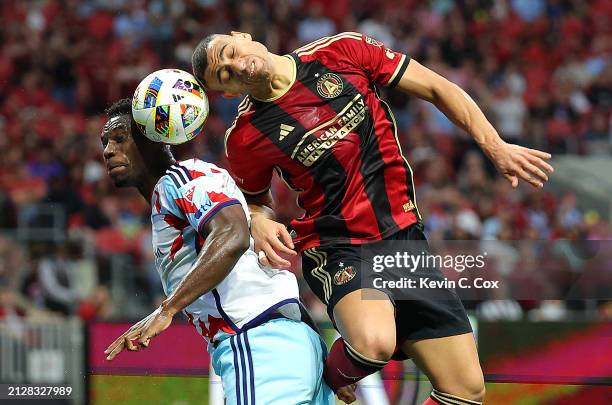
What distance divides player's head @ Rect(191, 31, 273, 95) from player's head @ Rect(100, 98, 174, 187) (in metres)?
0.49

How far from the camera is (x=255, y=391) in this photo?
4.34 meters

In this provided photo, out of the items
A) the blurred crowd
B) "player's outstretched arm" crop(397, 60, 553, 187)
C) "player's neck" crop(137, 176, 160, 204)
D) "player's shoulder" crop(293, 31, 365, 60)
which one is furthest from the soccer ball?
the blurred crowd

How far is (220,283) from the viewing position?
438 centimetres

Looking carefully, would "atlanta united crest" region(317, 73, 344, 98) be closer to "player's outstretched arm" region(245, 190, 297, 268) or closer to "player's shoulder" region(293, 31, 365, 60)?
"player's shoulder" region(293, 31, 365, 60)

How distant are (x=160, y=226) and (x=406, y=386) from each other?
229 centimetres

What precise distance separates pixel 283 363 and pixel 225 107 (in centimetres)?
1051

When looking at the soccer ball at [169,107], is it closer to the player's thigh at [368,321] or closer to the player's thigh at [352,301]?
the player's thigh at [352,301]

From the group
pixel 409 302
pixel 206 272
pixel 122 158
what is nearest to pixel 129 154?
pixel 122 158

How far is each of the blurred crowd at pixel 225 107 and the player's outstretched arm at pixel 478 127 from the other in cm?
611

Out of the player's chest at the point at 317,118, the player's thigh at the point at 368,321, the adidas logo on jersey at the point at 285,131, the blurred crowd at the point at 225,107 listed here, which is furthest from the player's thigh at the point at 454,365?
the blurred crowd at the point at 225,107

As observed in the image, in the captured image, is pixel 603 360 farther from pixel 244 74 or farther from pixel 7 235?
pixel 7 235

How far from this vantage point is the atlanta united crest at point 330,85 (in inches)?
206

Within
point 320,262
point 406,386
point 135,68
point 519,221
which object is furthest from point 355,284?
point 135,68

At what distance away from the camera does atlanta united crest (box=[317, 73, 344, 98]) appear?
5227 millimetres
